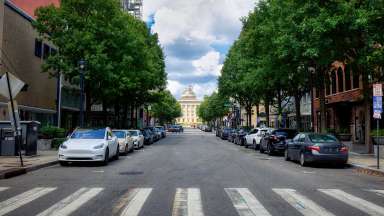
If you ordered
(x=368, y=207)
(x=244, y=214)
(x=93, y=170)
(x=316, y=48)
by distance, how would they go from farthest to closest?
(x=316, y=48) → (x=93, y=170) → (x=368, y=207) → (x=244, y=214)

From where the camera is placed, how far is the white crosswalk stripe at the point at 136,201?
8.27 meters

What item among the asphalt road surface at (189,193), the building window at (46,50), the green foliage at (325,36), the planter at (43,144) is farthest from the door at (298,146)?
the building window at (46,50)

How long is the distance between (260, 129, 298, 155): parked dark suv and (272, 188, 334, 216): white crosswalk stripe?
1446cm

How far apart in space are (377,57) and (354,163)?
16.1 feet

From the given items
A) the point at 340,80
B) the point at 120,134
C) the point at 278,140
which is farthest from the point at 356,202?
the point at 340,80

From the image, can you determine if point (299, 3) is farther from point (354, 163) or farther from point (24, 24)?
point (24, 24)

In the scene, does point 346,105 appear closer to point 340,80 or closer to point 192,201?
point 340,80

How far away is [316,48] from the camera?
73.1 feet

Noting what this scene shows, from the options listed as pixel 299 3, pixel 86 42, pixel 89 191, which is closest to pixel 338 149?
pixel 299 3

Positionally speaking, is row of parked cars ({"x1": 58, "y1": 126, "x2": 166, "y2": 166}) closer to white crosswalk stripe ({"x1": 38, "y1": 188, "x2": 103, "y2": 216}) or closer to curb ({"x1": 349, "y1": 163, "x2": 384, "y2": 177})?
white crosswalk stripe ({"x1": 38, "y1": 188, "x2": 103, "y2": 216})

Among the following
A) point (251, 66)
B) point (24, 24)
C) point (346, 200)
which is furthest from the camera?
point (251, 66)

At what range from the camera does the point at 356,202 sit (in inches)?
384

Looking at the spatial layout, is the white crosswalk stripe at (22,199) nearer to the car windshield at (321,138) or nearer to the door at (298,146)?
the car windshield at (321,138)

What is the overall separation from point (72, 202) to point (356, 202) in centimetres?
595
